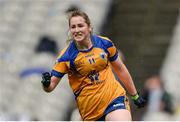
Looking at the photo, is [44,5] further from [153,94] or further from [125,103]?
[125,103]

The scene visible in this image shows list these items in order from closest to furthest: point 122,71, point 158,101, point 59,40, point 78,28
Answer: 1. point 78,28
2. point 122,71
3. point 158,101
4. point 59,40

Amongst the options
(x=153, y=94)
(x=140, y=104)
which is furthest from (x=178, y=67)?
(x=140, y=104)

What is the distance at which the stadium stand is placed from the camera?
54.3ft

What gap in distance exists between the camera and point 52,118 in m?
16.1

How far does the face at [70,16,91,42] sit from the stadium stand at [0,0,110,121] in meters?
7.64

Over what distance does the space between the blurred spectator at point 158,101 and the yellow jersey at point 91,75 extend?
5.12 meters

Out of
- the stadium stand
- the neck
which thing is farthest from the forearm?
the stadium stand

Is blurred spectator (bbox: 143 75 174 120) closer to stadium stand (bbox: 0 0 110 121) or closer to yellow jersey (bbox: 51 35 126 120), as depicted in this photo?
stadium stand (bbox: 0 0 110 121)

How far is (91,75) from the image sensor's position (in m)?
8.30

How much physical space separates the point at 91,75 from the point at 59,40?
9.21 metres

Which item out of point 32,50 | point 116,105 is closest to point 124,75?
point 116,105

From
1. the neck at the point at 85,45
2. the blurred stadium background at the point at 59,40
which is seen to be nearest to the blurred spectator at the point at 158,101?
the blurred stadium background at the point at 59,40

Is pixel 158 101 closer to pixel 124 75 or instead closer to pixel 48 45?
pixel 48 45

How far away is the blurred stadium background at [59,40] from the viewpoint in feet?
54.8
